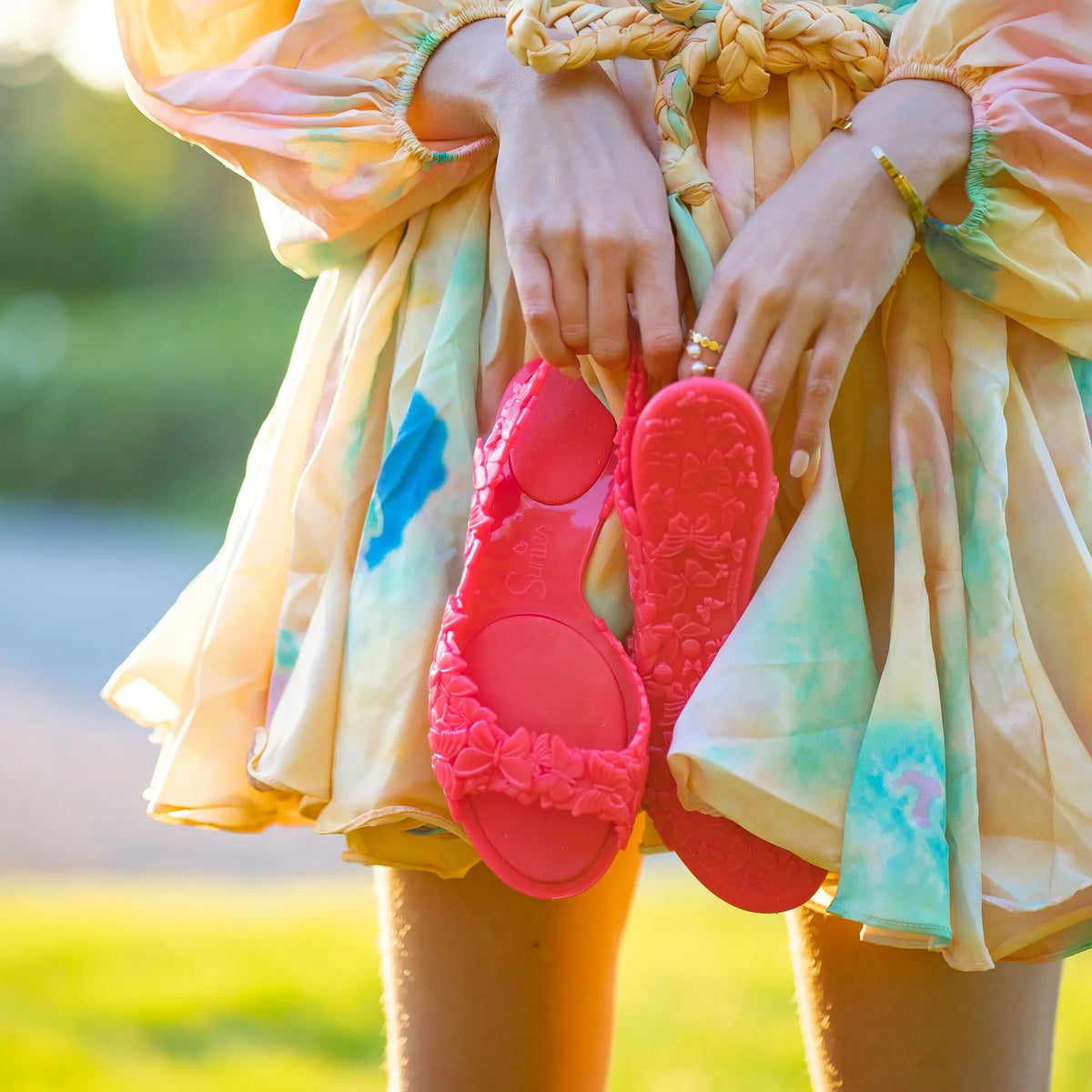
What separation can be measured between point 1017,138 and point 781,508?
0.24 metres

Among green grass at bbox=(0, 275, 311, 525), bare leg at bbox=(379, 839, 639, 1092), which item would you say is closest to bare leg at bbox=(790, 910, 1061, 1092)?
bare leg at bbox=(379, 839, 639, 1092)

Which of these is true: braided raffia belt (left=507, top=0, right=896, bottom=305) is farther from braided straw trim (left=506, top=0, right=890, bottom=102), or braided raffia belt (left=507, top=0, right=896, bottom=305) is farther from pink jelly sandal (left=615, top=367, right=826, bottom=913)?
pink jelly sandal (left=615, top=367, right=826, bottom=913)

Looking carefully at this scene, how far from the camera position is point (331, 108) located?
77 centimetres

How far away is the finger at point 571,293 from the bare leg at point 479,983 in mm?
348

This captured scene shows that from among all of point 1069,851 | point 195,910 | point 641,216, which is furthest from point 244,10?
point 195,910

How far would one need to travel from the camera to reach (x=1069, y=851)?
657mm

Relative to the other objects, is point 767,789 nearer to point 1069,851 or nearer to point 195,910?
point 1069,851

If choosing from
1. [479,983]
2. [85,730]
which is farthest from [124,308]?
[479,983]

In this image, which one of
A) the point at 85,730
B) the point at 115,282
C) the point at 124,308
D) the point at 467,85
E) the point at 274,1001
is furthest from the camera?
the point at 115,282

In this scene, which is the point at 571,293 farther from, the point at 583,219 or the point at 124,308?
the point at 124,308

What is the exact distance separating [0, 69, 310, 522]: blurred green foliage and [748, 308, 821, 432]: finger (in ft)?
24.1

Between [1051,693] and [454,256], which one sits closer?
[1051,693]

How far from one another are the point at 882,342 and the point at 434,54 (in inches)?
13.0

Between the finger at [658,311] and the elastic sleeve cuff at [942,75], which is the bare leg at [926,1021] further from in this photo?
the elastic sleeve cuff at [942,75]
